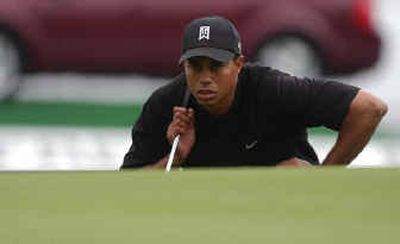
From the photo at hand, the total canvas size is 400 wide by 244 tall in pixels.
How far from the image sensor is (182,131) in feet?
17.3

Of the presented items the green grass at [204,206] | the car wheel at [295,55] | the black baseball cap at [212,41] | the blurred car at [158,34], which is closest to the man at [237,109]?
the black baseball cap at [212,41]

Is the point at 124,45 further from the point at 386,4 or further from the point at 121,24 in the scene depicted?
the point at 386,4

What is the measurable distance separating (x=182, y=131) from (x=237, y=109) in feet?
0.84

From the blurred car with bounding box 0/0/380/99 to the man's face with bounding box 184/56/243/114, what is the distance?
4.90 meters

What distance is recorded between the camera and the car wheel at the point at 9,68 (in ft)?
34.6

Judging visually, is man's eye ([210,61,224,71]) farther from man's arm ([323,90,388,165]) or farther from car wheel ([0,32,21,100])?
car wheel ([0,32,21,100])

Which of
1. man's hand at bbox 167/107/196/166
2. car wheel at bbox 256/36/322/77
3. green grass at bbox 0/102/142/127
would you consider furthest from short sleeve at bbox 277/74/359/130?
car wheel at bbox 256/36/322/77

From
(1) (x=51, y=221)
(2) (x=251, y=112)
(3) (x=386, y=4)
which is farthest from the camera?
(3) (x=386, y=4)

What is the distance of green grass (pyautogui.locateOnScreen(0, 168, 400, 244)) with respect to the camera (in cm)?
320

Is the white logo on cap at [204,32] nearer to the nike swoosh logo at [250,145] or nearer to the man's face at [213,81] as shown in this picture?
the man's face at [213,81]

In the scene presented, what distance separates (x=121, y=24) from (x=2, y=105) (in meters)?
1.06

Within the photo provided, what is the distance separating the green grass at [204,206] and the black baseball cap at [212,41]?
1.65 metres

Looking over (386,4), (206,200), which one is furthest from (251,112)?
(386,4)

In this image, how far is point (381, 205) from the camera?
11.3 ft
